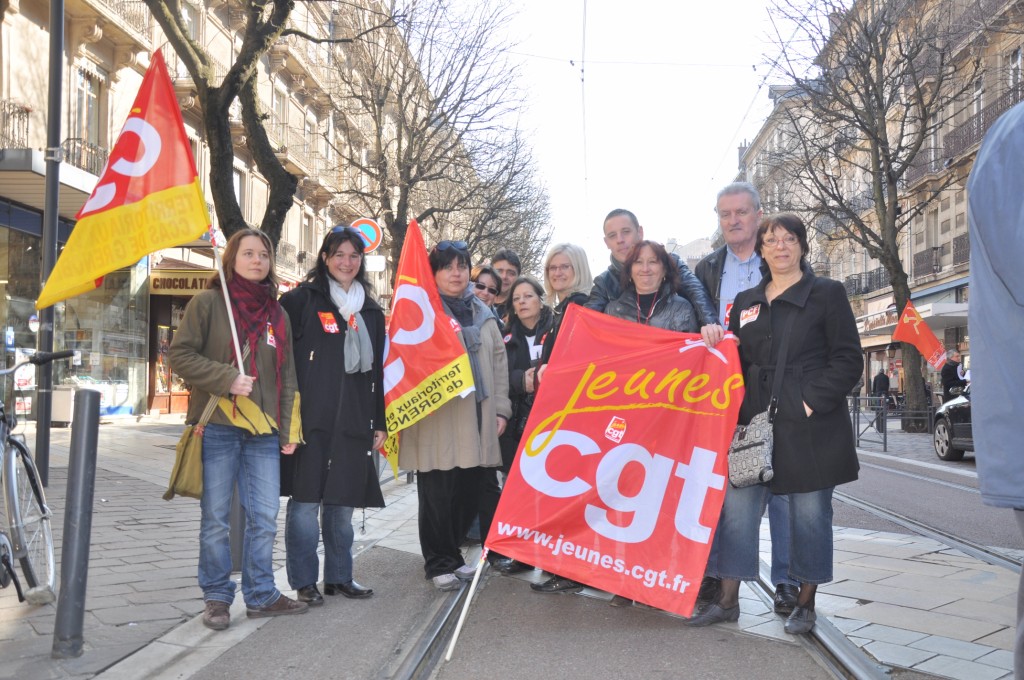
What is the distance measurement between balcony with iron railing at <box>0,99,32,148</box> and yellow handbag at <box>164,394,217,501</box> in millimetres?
14500

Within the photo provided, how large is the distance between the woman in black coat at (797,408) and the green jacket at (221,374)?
235 centimetres

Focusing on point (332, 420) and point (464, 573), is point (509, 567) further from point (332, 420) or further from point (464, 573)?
point (332, 420)

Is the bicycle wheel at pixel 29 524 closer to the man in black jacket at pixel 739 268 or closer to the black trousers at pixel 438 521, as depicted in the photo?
the black trousers at pixel 438 521

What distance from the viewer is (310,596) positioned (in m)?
5.11

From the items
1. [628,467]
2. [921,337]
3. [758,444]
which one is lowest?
[628,467]

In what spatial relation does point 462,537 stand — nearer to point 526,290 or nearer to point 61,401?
point 526,290

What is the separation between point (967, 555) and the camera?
21.3 ft

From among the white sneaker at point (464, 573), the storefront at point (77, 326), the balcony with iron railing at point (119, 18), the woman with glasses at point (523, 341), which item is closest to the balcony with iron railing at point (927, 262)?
the storefront at point (77, 326)

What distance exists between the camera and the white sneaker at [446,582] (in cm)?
543

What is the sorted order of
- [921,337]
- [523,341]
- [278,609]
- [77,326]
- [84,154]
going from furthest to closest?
1. [77,326]
2. [84,154]
3. [921,337]
4. [523,341]
5. [278,609]

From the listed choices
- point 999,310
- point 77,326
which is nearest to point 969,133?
point 77,326

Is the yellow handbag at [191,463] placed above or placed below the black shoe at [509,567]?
above

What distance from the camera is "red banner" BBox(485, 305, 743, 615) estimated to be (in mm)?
4531

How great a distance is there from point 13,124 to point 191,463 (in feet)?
49.9
